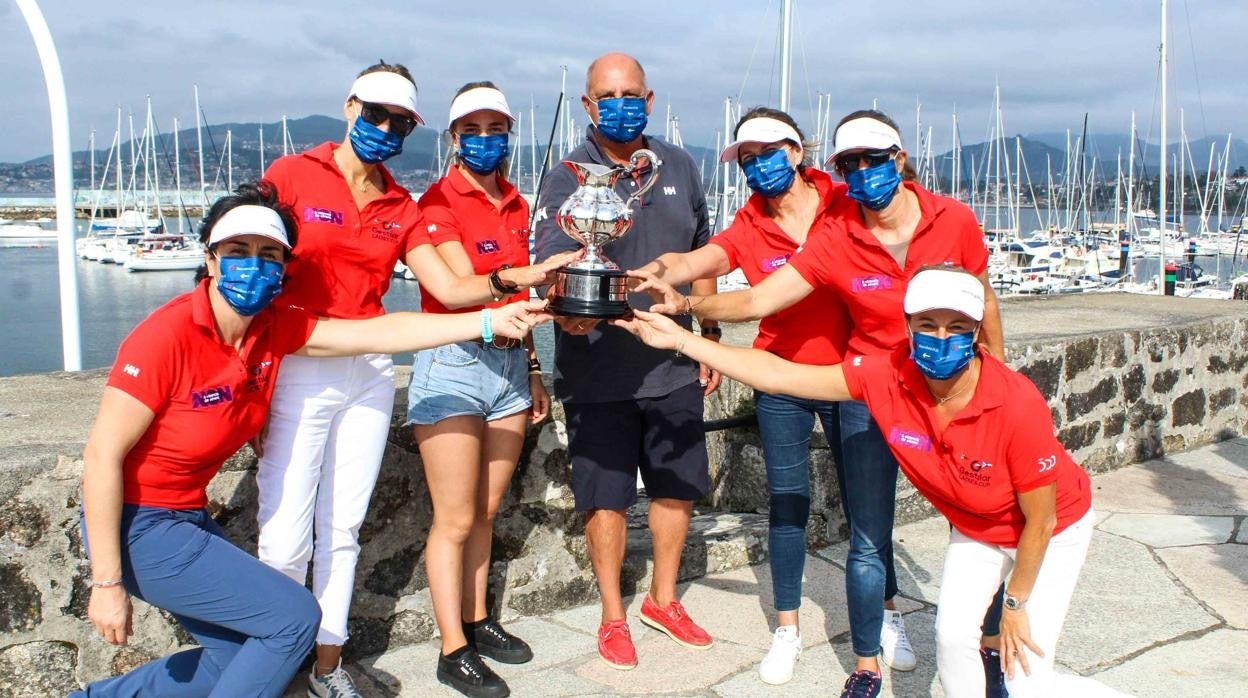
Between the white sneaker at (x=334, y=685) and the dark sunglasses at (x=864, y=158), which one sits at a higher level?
the dark sunglasses at (x=864, y=158)

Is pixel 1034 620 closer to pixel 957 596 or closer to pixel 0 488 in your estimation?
pixel 957 596

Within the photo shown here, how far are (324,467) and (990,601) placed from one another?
2.01 metres

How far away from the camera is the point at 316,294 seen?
10.8 ft

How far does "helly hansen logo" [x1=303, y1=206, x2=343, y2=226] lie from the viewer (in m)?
3.27

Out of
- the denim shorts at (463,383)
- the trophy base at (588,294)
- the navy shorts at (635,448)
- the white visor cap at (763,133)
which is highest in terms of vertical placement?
the white visor cap at (763,133)

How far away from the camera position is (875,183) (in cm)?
340

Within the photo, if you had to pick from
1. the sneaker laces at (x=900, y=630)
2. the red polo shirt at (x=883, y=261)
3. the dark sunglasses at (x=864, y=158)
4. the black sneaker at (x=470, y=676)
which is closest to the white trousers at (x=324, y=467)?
the black sneaker at (x=470, y=676)

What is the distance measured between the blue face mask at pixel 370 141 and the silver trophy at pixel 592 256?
23.2 inches

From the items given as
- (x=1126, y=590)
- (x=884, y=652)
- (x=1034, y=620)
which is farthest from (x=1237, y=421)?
(x=1034, y=620)

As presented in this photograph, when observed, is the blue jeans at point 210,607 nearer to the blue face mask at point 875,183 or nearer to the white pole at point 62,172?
the blue face mask at point 875,183

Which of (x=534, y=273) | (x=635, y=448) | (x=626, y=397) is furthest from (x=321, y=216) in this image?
(x=635, y=448)

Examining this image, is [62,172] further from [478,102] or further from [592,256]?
[592,256]

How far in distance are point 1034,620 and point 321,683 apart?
7.02 ft

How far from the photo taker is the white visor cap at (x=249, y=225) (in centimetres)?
289
